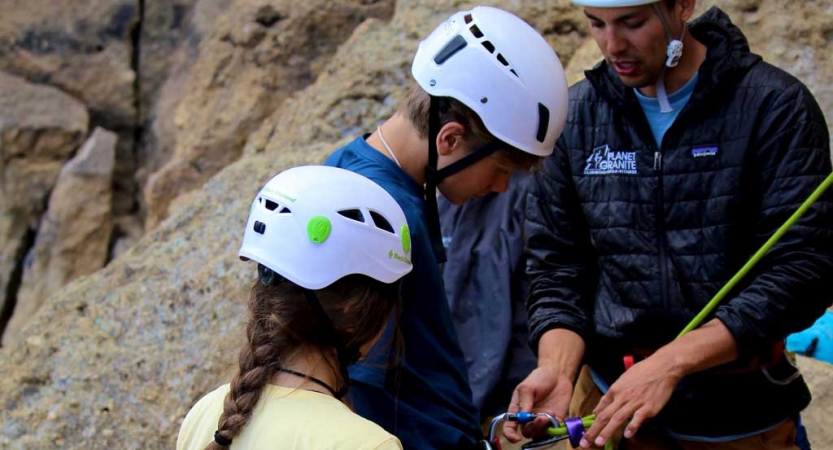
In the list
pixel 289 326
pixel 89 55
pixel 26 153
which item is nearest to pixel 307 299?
pixel 289 326

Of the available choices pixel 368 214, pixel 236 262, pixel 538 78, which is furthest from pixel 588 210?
pixel 236 262

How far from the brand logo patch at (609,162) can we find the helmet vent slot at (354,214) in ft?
3.06

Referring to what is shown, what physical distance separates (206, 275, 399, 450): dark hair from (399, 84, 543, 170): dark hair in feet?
1.80

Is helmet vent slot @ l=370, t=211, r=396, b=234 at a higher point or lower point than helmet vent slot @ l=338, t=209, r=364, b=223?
lower

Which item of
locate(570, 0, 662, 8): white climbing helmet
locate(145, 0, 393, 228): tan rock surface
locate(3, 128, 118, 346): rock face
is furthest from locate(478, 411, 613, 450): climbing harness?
locate(3, 128, 118, 346): rock face

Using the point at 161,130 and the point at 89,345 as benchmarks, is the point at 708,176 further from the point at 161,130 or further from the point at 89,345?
the point at 161,130

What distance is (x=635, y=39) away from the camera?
2.88 metres

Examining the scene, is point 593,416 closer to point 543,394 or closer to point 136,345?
point 543,394

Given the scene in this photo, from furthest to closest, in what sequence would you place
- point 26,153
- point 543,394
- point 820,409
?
point 26,153 → point 820,409 → point 543,394

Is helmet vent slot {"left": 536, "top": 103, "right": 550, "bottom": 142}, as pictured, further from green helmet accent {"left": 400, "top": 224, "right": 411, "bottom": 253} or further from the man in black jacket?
green helmet accent {"left": 400, "top": 224, "right": 411, "bottom": 253}

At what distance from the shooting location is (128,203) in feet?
29.5

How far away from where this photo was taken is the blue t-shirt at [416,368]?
8.59 ft

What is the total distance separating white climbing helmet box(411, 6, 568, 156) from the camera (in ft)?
8.86

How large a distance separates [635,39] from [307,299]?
121 cm
